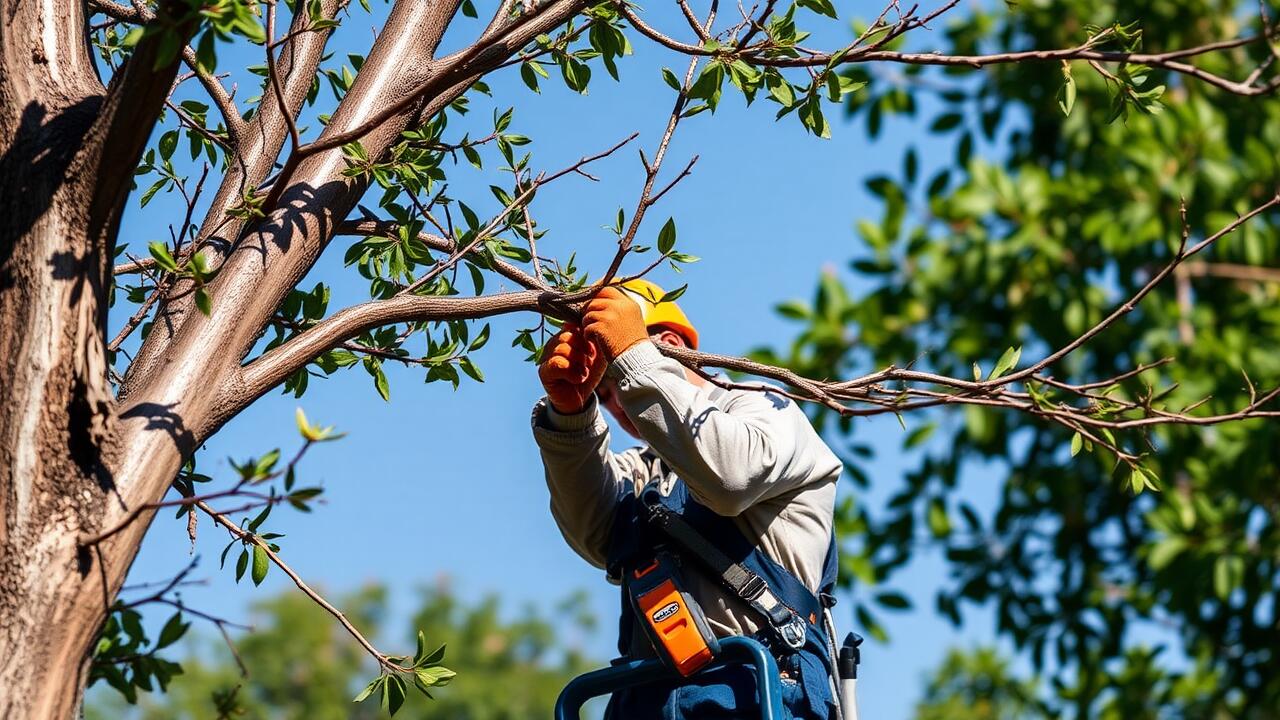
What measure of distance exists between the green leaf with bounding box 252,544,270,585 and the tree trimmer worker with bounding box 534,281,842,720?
0.74 metres

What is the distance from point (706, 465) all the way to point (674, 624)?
13.0 inches

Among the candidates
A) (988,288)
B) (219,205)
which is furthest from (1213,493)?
(219,205)

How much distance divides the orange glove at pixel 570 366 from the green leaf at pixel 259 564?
746 millimetres

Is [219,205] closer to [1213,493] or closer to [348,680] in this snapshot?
[1213,493]

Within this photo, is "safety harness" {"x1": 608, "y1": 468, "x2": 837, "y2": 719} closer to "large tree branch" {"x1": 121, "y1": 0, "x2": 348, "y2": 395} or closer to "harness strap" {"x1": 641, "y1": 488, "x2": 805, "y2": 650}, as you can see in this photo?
"harness strap" {"x1": 641, "y1": 488, "x2": 805, "y2": 650}

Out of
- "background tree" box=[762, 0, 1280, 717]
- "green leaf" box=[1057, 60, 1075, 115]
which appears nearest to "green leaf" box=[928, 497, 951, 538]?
"background tree" box=[762, 0, 1280, 717]

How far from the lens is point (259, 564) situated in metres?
2.56

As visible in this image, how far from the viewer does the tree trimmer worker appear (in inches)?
111

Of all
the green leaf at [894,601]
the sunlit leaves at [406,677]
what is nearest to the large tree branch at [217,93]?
the sunlit leaves at [406,677]

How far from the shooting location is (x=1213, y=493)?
6.92 m

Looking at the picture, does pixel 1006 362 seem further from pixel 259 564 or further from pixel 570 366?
pixel 259 564

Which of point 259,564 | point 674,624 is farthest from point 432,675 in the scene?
point 674,624

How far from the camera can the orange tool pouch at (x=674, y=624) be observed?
2795mm

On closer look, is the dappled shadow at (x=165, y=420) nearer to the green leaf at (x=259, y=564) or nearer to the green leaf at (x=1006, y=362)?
the green leaf at (x=259, y=564)
